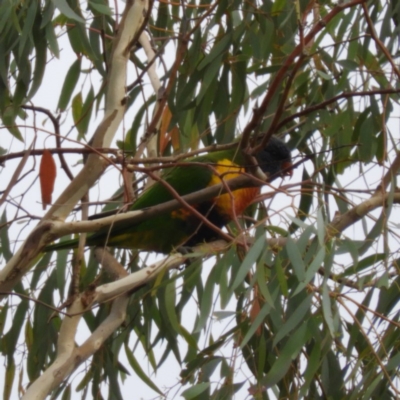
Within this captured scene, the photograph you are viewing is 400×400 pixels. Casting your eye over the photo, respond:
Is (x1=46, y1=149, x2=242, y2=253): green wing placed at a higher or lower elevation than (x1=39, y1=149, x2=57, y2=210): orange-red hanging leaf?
higher

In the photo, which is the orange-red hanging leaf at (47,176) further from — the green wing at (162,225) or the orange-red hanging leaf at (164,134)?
the orange-red hanging leaf at (164,134)

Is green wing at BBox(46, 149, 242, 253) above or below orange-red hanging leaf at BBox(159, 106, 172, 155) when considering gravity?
below

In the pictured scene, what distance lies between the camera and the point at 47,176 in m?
1.22

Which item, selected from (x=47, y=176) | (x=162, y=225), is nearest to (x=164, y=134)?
(x=162, y=225)

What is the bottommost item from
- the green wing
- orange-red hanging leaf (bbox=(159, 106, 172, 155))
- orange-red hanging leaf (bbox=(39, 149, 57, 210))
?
orange-red hanging leaf (bbox=(39, 149, 57, 210))

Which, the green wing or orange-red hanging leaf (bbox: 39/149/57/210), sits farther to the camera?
the green wing

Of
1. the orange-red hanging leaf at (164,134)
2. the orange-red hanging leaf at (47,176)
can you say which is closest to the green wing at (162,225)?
→ the orange-red hanging leaf at (164,134)

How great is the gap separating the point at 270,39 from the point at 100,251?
0.64 metres

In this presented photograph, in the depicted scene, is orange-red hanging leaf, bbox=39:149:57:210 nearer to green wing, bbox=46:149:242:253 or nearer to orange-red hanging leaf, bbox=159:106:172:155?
green wing, bbox=46:149:242:253

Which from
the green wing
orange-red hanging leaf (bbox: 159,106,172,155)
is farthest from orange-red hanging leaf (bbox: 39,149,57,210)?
orange-red hanging leaf (bbox: 159,106,172,155)

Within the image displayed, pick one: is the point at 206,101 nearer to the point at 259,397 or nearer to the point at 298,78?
the point at 298,78

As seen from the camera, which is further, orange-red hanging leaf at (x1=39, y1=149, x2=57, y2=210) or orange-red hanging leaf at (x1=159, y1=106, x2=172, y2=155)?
orange-red hanging leaf at (x1=159, y1=106, x2=172, y2=155)

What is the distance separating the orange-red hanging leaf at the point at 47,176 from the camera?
1218 mm

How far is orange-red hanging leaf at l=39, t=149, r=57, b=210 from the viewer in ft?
4.00
